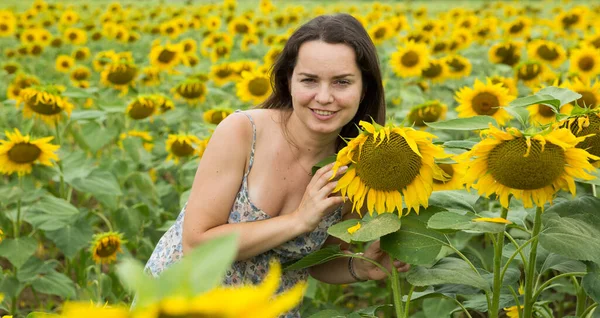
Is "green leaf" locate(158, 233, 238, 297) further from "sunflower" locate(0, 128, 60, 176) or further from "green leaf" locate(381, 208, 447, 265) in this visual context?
"sunflower" locate(0, 128, 60, 176)

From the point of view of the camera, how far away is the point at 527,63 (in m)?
3.27

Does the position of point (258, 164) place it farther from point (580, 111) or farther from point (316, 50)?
point (580, 111)

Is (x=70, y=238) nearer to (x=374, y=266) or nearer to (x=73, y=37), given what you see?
(x=374, y=266)

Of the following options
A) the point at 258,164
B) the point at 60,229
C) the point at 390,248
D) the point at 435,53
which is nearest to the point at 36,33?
the point at 435,53

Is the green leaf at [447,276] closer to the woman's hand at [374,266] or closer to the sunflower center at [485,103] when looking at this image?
the woman's hand at [374,266]

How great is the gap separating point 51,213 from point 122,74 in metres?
1.17

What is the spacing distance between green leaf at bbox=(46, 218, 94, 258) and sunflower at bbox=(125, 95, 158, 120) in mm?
592

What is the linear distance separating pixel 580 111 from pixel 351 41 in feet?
1.78

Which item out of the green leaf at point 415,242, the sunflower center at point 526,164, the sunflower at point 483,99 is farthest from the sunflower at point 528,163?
the sunflower at point 483,99

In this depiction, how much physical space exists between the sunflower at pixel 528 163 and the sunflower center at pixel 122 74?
226 centimetres

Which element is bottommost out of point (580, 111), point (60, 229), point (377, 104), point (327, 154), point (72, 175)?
point (60, 229)

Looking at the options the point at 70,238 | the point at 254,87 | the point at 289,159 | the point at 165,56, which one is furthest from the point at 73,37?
the point at 289,159

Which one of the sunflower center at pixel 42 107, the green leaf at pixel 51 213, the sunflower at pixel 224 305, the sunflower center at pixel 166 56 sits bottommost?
the green leaf at pixel 51 213

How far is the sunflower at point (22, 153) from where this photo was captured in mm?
2115
